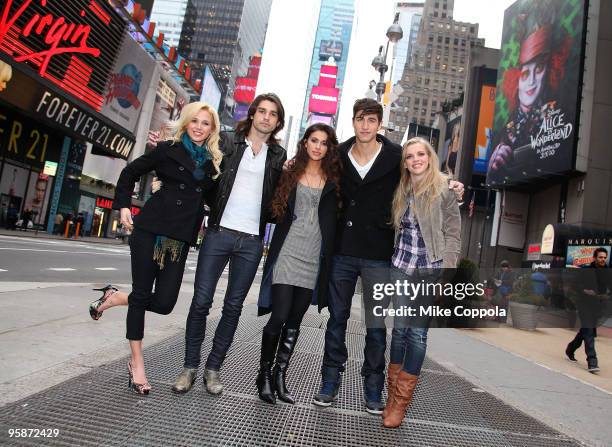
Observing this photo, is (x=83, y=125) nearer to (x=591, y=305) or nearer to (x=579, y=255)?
(x=591, y=305)

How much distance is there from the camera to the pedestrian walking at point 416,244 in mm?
3279

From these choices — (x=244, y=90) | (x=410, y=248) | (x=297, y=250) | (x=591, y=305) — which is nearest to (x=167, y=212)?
(x=297, y=250)

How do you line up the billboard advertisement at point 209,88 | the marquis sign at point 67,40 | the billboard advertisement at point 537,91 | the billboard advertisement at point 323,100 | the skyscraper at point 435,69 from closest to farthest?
the marquis sign at point 67,40
the billboard advertisement at point 537,91
the billboard advertisement at point 209,88
the skyscraper at point 435,69
the billboard advertisement at point 323,100

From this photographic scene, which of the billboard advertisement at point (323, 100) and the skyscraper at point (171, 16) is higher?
the skyscraper at point (171, 16)

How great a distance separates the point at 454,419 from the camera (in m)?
3.51

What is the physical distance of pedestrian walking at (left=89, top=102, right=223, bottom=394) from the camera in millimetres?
3268

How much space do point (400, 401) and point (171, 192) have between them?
218 centimetres

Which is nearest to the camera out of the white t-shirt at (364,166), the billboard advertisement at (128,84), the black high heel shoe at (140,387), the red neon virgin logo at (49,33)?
Answer: the black high heel shoe at (140,387)

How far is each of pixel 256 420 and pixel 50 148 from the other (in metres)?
33.6

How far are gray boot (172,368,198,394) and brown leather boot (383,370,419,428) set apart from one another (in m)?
1.38

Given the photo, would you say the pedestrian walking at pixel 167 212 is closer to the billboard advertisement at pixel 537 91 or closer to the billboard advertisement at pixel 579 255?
the billboard advertisement at pixel 579 255

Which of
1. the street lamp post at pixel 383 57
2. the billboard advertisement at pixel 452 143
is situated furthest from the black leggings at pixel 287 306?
the billboard advertisement at pixel 452 143

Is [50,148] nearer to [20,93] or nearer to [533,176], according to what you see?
[20,93]

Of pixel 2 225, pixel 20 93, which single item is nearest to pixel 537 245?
pixel 20 93
